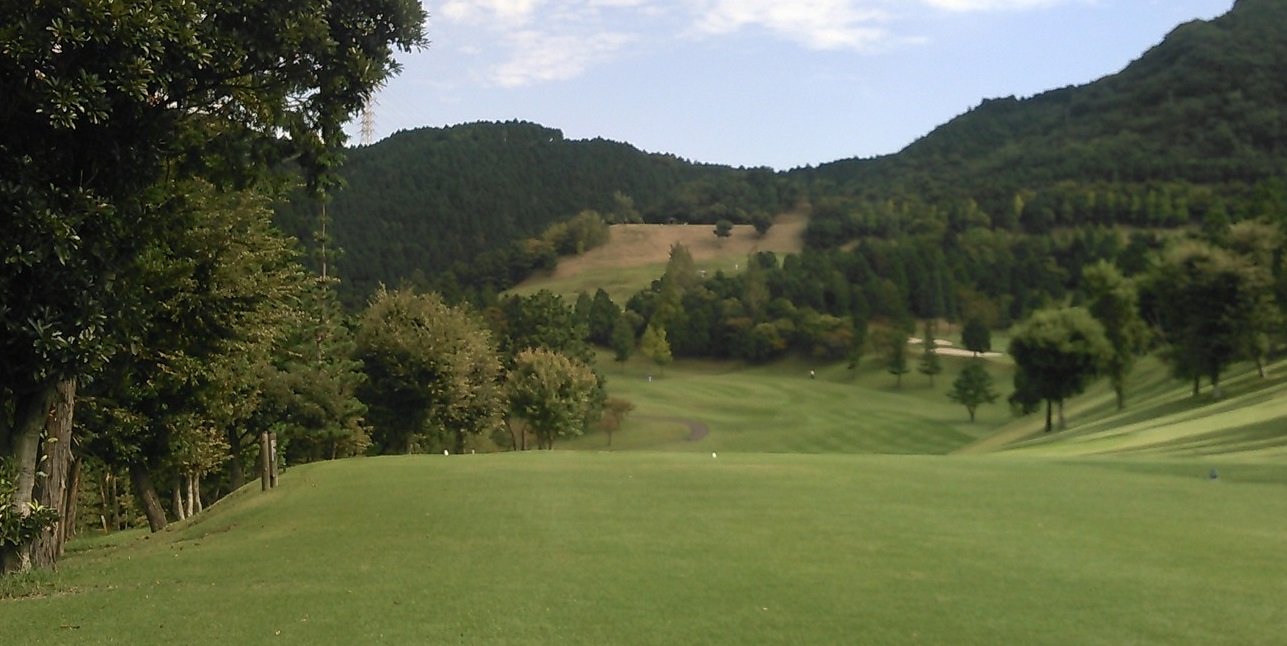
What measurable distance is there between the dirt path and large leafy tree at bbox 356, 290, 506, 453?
3076 centimetres

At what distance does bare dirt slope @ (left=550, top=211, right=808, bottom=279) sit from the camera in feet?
545

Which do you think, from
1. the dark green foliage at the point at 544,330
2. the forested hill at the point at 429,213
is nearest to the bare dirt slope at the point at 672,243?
the forested hill at the point at 429,213

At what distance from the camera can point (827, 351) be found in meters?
113

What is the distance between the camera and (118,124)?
12.5 meters

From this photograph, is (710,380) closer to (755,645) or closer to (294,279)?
(294,279)

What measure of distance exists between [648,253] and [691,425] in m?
89.0

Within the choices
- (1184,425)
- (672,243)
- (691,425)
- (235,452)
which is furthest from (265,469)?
(672,243)

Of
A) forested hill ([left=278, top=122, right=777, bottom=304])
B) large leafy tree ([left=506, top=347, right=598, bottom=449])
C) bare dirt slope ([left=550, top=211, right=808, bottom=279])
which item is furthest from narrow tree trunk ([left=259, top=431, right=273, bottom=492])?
bare dirt slope ([left=550, top=211, right=808, bottom=279])

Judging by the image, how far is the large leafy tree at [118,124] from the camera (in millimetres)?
11203

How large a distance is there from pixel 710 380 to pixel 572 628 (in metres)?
97.8

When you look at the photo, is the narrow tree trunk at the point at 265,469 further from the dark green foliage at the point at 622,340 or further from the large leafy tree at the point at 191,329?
the dark green foliage at the point at 622,340

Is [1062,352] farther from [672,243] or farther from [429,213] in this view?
[429,213]

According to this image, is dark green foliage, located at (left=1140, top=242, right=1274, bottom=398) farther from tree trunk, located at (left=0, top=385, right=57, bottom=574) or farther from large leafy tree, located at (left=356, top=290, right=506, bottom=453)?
tree trunk, located at (left=0, top=385, right=57, bottom=574)

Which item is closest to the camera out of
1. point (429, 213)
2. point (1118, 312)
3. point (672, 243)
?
point (1118, 312)
